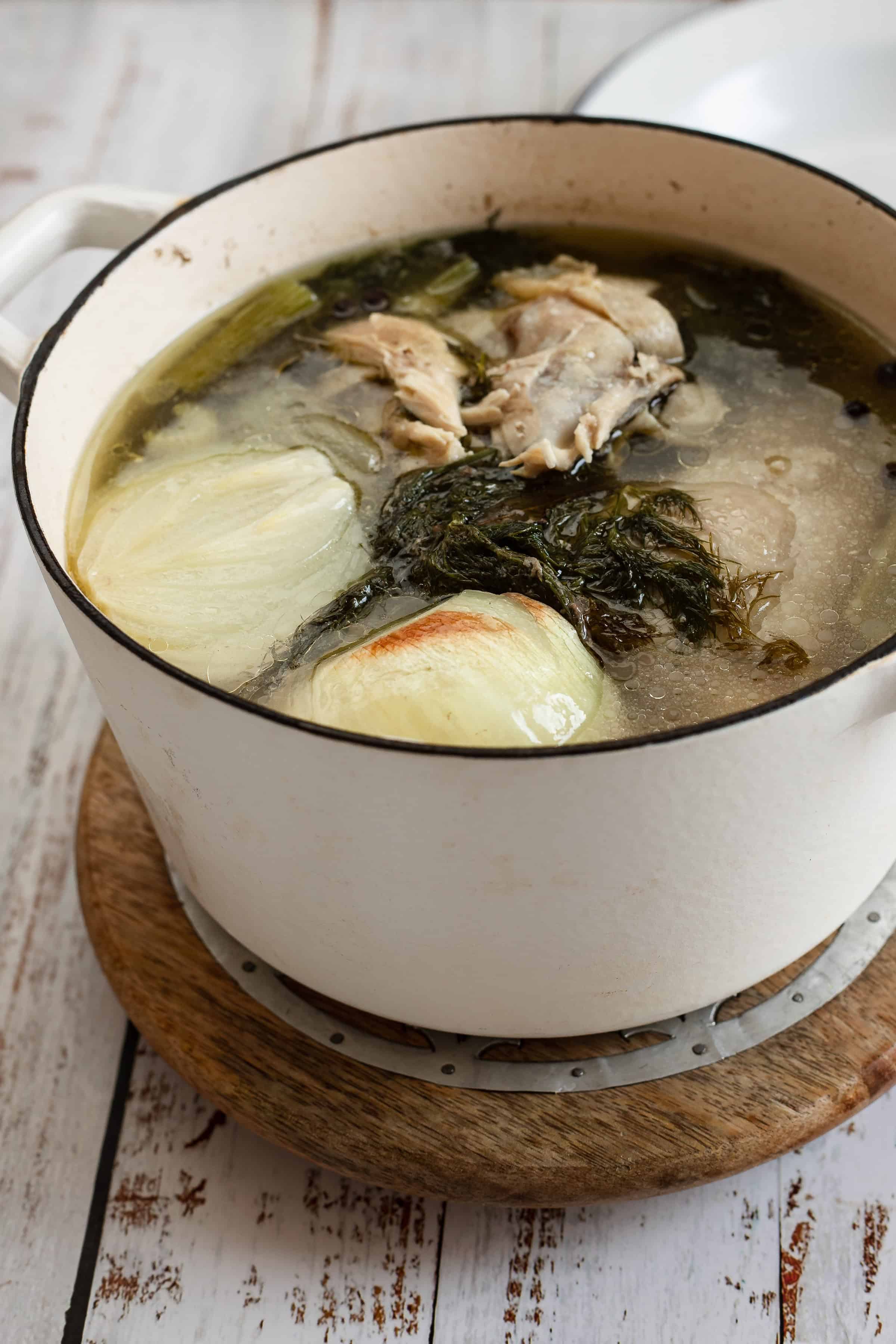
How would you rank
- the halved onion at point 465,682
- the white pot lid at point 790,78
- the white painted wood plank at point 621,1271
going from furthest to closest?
the white pot lid at point 790,78, the white painted wood plank at point 621,1271, the halved onion at point 465,682

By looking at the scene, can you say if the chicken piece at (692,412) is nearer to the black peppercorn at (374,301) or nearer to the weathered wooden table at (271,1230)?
the black peppercorn at (374,301)

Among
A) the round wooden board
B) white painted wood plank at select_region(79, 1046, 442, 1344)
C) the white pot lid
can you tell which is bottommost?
white painted wood plank at select_region(79, 1046, 442, 1344)

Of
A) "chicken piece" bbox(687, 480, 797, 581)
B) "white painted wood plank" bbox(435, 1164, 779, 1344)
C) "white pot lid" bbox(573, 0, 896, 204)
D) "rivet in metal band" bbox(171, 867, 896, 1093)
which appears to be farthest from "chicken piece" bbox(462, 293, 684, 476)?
"white pot lid" bbox(573, 0, 896, 204)

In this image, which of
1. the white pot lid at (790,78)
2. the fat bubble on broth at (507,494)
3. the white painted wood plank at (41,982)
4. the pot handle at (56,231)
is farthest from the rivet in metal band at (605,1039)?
the white pot lid at (790,78)

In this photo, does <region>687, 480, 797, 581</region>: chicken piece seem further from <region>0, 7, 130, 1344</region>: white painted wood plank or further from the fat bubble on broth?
<region>0, 7, 130, 1344</region>: white painted wood plank

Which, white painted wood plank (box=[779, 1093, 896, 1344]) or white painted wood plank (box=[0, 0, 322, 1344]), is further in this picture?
white painted wood plank (box=[0, 0, 322, 1344])

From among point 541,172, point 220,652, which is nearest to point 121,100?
point 541,172

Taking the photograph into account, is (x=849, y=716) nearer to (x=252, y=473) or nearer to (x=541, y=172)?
(x=252, y=473)
